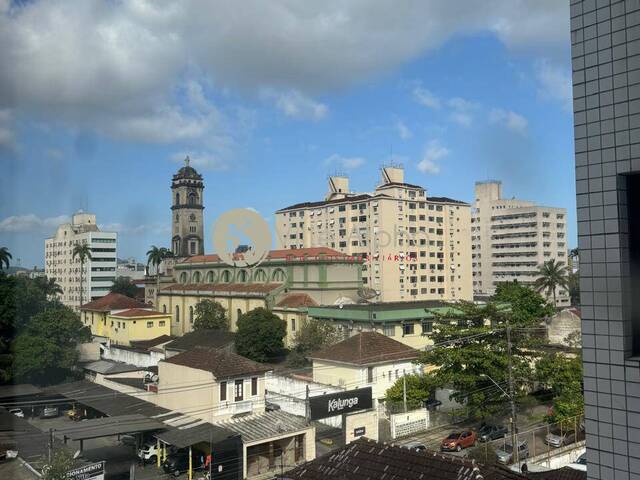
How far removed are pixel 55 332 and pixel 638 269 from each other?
36532 mm

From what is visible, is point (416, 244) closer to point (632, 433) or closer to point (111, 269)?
point (111, 269)

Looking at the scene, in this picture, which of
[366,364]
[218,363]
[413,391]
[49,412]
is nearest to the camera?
[218,363]

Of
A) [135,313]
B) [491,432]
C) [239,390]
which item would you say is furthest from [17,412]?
[491,432]

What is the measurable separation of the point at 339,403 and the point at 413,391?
15.3ft

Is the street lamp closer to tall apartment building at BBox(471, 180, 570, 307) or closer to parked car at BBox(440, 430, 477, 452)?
parked car at BBox(440, 430, 477, 452)

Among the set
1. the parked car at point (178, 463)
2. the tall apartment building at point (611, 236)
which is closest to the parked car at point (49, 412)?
the parked car at point (178, 463)

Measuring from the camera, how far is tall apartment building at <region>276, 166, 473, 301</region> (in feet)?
215

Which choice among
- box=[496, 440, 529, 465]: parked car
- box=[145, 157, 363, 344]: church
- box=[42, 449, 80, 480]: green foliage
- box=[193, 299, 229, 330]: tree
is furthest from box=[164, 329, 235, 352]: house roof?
box=[496, 440, 529, 465]: parked car

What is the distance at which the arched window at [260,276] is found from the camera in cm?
5508

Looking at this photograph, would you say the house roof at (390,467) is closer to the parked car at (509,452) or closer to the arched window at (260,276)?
the parked car at (509,452)

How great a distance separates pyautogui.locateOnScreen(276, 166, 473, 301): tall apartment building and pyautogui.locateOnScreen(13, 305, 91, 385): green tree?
36395mm

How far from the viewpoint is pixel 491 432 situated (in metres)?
22.6

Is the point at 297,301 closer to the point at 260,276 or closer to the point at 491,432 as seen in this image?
the point at 260,276

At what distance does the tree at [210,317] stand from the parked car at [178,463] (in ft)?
93.9
